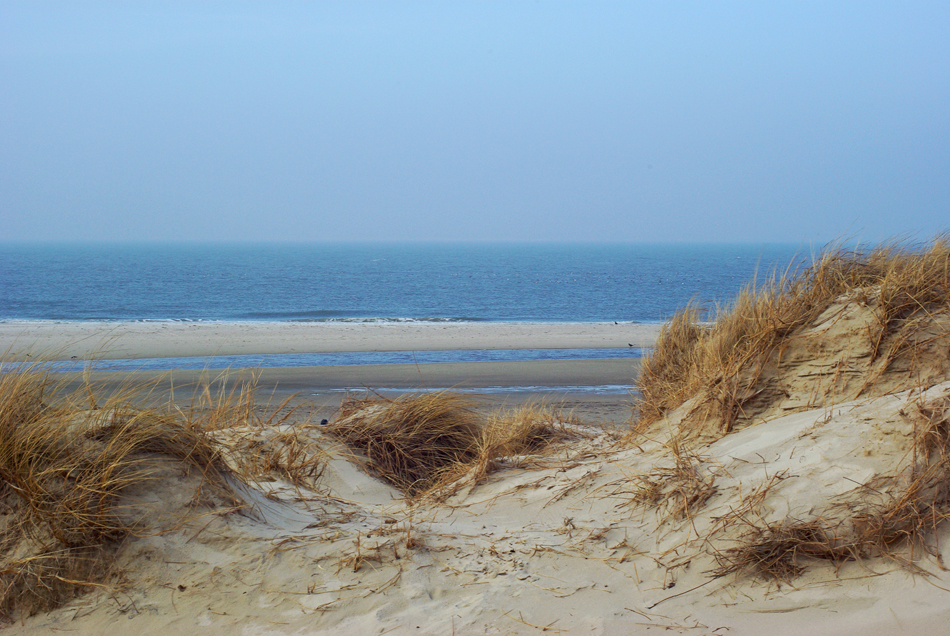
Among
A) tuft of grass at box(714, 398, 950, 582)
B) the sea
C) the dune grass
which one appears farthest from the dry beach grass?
the sea

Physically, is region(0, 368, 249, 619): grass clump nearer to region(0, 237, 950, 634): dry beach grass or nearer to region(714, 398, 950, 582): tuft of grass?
region(0, 237, 950, 634): dry beach grass

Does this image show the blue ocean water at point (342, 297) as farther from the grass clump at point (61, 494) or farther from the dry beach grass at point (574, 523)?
the grass clump at point (61, 494)

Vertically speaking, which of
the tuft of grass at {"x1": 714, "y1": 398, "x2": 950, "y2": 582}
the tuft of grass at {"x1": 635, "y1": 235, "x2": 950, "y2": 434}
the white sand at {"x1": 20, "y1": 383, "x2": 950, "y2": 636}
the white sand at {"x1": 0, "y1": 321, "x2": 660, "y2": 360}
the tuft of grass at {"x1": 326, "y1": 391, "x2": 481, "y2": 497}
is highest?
the tuft of grass at {"x1": 635, "y1": 235, "x2": 950, "y2": 434}

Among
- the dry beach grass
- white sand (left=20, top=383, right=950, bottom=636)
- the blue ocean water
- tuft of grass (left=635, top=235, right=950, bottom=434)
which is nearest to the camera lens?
white sand (left=20, top=383, right=950, bottom=636)

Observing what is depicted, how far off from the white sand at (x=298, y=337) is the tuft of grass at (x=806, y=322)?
16701 mm

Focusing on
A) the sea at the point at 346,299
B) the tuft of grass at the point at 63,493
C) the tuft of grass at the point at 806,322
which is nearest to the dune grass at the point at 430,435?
the tuft of grass at the point at 806,322

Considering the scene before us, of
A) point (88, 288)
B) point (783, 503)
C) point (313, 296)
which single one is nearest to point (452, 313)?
point (313, 296)

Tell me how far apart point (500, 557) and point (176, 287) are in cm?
5412

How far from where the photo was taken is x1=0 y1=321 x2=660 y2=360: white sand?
2108cm

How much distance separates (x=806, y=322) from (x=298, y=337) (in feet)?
70.9

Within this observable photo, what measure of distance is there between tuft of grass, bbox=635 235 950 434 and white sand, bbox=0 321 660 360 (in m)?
16.7

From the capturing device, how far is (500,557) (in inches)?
136

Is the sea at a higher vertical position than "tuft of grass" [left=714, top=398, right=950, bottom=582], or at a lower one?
lower

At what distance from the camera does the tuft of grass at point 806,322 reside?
4.34m
